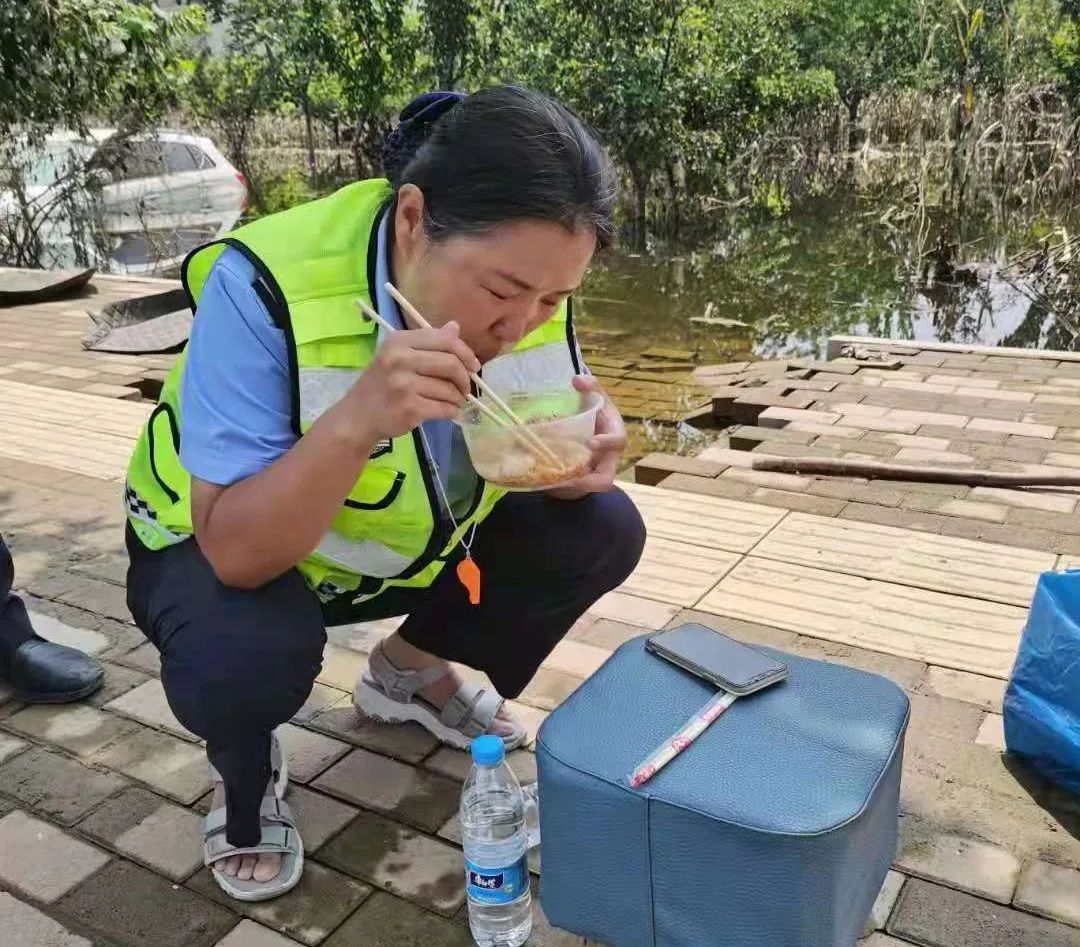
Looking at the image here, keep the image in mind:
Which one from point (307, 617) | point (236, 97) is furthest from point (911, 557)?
point (236, 97)

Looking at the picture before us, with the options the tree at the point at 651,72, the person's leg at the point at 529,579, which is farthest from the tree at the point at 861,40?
the person's leg at the point at 529,579

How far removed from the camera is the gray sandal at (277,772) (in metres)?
1.75

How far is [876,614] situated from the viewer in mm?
2482

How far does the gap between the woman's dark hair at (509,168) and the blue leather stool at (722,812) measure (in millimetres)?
672

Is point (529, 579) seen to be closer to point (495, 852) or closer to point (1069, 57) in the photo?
point (495, 852)

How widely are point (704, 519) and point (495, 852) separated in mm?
1818

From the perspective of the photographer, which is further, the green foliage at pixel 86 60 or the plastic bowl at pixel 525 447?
the green foliage at pixel 86 60

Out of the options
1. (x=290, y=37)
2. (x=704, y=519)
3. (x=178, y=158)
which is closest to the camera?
(x=704, y=519)

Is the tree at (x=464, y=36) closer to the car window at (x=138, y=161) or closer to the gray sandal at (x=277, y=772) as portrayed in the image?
the car window at (x=138, y=161)

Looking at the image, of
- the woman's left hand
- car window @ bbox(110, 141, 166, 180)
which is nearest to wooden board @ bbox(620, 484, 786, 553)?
the woman's left hand

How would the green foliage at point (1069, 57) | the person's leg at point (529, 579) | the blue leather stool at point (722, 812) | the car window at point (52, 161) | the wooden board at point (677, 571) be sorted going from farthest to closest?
1. the green foliage at point (1069, 57)
2. the car window at point (52, 161)
3. the wooden board at point (677, 571)
4. the person's leg at point (529, 579)
5. the blue leather stool at point (722, 812)

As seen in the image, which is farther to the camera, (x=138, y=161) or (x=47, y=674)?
(x=138, y=161)

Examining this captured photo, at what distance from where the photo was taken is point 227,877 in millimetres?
1606

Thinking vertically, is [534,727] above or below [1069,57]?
below
